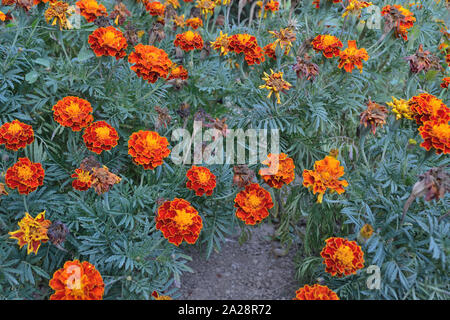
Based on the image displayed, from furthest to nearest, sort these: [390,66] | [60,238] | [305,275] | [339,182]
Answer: [390,66] < [305,275] < [339,182] < [60,238]

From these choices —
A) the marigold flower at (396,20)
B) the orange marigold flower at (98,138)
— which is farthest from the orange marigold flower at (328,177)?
the marigold flower at (396,20)

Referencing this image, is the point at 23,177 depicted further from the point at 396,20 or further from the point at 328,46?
the point at 396,20

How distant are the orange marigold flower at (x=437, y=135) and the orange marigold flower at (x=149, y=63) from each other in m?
1.11

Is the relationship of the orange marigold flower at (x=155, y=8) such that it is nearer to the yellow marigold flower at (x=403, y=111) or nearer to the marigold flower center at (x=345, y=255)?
the yellow marigold flower at (x=403, y=111)

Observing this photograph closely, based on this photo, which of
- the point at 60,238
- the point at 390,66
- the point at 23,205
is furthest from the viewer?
the point at 390,66

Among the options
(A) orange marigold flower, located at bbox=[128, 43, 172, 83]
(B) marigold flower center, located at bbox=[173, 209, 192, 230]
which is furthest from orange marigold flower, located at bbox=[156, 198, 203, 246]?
(A) orange marigold flower, located at bbox=[128, 43, 172, 83]

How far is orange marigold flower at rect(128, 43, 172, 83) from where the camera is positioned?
5.92ft

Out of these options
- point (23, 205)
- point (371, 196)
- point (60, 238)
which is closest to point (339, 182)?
point (371, 196)

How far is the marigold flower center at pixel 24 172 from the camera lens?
1563mm

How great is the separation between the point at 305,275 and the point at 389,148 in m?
0.75

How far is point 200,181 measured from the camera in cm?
170

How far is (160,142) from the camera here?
170cm

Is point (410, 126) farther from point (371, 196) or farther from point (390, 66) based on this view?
point (390, 66)
